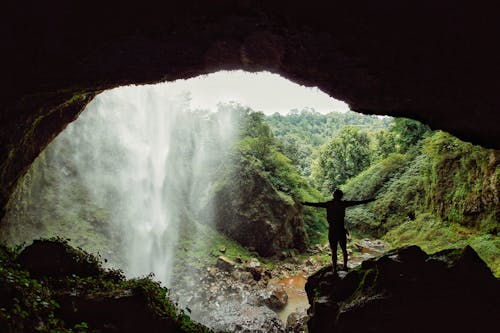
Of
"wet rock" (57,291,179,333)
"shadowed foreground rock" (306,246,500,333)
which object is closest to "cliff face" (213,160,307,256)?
"shadowed foreground rock" (306,246,500,333)

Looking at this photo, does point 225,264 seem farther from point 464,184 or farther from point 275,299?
point 464,184

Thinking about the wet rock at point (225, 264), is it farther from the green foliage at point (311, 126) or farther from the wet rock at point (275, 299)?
the green foliage at point (311, 126)

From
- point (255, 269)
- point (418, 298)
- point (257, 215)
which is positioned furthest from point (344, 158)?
point (418, 298)

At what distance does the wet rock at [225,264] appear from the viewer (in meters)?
15.0

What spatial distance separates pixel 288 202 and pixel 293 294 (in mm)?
7834

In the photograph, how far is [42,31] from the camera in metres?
5.39

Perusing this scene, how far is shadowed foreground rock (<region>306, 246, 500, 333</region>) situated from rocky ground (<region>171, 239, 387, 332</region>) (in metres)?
3.65

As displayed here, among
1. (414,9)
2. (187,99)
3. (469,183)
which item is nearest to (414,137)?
(469,183)

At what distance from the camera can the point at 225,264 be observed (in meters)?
15.3

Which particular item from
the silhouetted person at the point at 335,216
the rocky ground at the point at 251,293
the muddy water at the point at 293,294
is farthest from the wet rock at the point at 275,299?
the silhouetted person at the point at 335,216

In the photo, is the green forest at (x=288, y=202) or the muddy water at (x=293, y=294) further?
the muddy water at (x=293, y=294)

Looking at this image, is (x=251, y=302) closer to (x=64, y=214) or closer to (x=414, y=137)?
(x=64, y=214)

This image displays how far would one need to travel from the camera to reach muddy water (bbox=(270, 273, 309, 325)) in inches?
458

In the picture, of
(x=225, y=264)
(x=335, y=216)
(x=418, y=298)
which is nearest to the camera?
(x=418, y=298)
